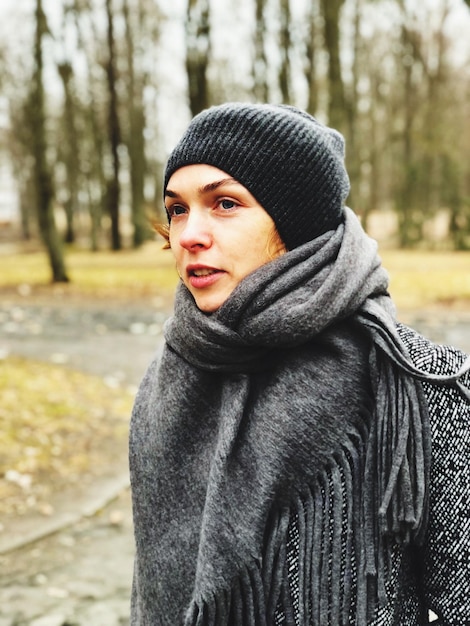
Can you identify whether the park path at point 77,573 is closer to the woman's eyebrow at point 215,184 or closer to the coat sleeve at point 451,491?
the coat sleeve at point 451,491

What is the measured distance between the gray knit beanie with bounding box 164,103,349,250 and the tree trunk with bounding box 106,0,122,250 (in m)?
22.5

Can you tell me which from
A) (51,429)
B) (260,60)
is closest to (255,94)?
(260,60)

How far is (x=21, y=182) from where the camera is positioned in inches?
1703

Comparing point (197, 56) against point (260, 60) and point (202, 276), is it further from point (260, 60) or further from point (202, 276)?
point (202, 276)

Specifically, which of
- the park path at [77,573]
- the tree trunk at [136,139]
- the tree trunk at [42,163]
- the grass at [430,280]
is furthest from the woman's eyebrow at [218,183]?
the tree trunk at [136,139]

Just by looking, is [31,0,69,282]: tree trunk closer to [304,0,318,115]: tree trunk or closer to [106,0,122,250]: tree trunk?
[106,0,122,250]: tree trunk

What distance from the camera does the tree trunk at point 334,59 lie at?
1541cm

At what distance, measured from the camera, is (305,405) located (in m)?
1.50

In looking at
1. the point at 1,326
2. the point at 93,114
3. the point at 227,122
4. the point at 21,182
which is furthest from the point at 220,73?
the point at 227,122

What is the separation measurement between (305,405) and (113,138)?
24.9 metres

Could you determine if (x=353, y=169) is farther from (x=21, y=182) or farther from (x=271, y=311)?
(x=21, y=182)

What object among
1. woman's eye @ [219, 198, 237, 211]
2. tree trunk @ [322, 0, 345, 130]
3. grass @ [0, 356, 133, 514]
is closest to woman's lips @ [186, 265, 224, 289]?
woman's eye @ [219, 198, 237, 211]

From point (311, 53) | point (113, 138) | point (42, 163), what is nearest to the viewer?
point (42, 163)

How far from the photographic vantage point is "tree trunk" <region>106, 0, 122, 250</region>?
878 inches
